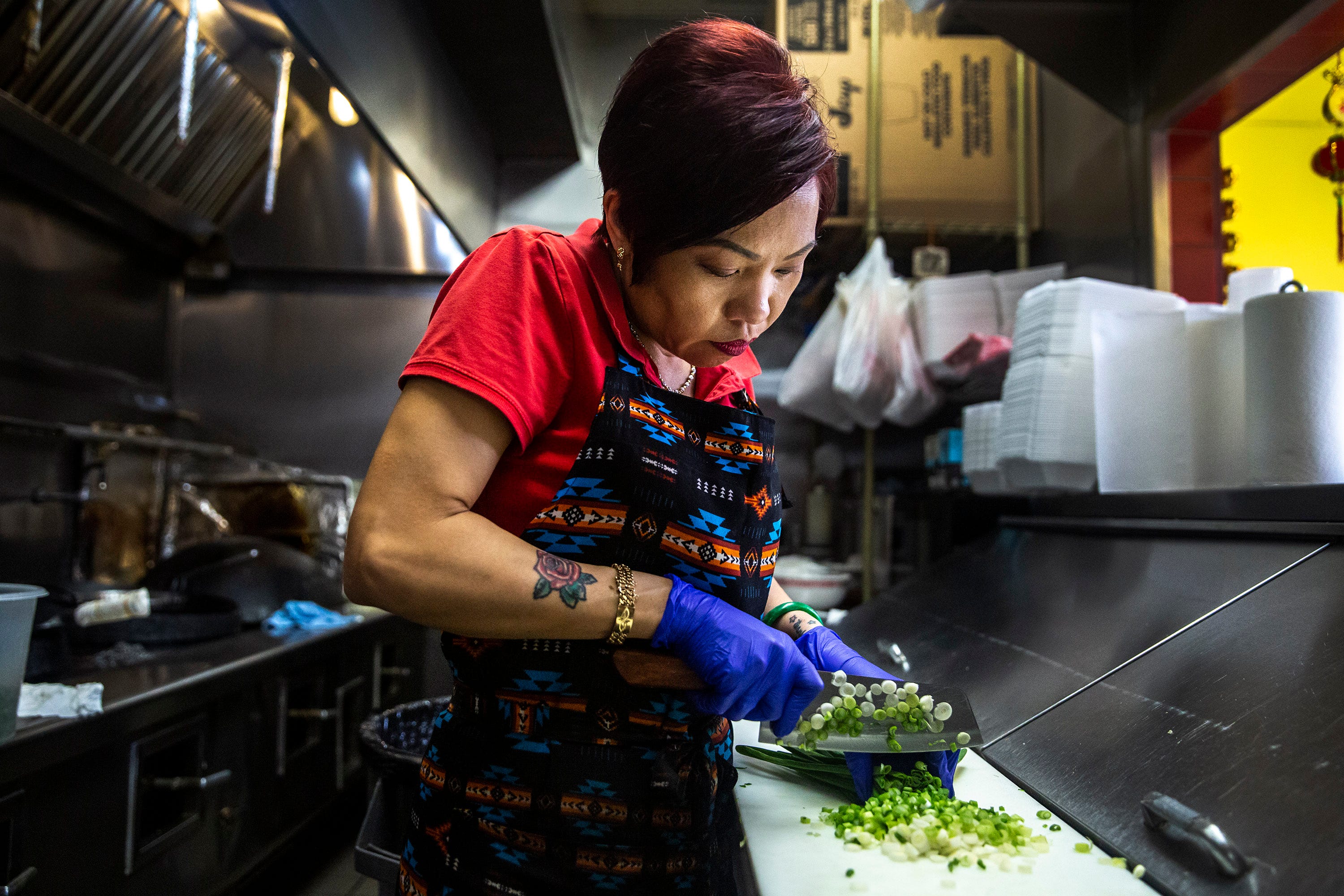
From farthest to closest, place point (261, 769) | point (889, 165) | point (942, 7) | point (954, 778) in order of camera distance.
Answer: point (889, 165)
point (942, 7)
point (261, 769)
point (954, 778)

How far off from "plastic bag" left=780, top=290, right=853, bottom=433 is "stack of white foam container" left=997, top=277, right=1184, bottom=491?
3.71 feet

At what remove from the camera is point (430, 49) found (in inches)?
73.7

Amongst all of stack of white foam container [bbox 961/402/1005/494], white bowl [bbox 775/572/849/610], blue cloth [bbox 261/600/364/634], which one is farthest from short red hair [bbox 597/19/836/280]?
white bowl [bbox 775/572/849/610]

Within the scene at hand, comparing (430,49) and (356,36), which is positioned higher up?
(430,49)

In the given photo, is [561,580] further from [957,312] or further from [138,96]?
[138,96]

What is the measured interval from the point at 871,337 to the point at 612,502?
210cm

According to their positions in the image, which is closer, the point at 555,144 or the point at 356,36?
the point at 356,36

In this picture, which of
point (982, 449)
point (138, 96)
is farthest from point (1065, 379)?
point (138, 96)

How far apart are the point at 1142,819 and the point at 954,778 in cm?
25

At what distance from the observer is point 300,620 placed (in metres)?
2.56

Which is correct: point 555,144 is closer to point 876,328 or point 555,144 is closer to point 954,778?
point 876,328

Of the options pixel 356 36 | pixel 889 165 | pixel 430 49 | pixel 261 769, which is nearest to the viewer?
pixel 356 36

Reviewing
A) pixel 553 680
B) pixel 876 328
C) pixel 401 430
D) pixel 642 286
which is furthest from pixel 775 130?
pixel 876 328

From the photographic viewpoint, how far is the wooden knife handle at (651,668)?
896 millimetres
